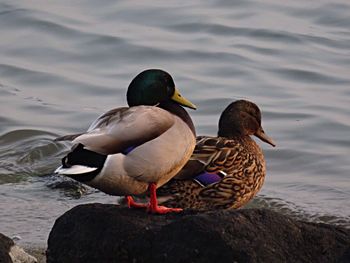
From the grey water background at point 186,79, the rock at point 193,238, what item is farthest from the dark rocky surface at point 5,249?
the grey water background at point 186,79

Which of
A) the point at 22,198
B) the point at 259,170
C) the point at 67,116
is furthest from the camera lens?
the point at 67,116

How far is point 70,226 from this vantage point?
5.61 meters

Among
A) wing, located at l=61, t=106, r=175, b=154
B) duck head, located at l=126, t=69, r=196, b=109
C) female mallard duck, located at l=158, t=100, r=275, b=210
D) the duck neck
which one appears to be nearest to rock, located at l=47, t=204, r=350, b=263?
wing, located at l=61, t=106, r=175, b=154

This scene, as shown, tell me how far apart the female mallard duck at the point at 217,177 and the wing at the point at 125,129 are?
1.08 metres

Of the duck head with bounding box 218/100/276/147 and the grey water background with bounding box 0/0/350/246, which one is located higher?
the duck head with bounding box 218/100/276/147

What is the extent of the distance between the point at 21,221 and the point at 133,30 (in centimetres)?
711

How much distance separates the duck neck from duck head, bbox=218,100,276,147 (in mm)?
1372

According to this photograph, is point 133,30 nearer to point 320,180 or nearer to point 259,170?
point 320,180

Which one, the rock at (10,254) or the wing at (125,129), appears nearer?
the rock at (10,254)

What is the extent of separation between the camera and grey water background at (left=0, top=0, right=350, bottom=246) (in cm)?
879

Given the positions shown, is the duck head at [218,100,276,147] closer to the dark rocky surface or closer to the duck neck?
the duck neck

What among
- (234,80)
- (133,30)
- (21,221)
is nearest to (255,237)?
(21,221)

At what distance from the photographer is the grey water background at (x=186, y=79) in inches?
346

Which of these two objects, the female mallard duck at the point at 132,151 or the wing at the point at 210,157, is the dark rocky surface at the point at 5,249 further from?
the wing at the point at 210,157
